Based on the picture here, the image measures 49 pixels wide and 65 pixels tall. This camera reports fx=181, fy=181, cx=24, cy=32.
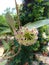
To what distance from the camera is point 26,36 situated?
1.45 feet

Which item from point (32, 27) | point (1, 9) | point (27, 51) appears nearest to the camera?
point (32, 27)

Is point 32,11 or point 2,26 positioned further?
point 32,11

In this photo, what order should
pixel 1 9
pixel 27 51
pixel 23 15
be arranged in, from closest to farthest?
pixel 27 51 < pixel 23 15 < pixel 1 9

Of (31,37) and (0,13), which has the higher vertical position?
(31,37)

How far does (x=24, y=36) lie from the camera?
43 centimetres

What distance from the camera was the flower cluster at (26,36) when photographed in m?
0.42

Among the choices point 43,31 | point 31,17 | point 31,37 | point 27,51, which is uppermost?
point 31,37

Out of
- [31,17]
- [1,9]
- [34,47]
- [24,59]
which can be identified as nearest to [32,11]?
[31,17]

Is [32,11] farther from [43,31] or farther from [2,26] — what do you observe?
[2,26]

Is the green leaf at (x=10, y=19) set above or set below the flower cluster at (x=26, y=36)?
above

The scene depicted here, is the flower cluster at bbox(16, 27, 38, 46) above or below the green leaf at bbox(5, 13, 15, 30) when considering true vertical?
below

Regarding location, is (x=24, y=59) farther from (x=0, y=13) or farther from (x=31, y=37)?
(x=31, y=37)

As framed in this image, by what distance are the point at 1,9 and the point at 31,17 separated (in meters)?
0.56

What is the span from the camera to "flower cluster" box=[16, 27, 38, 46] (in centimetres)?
Result: 42
